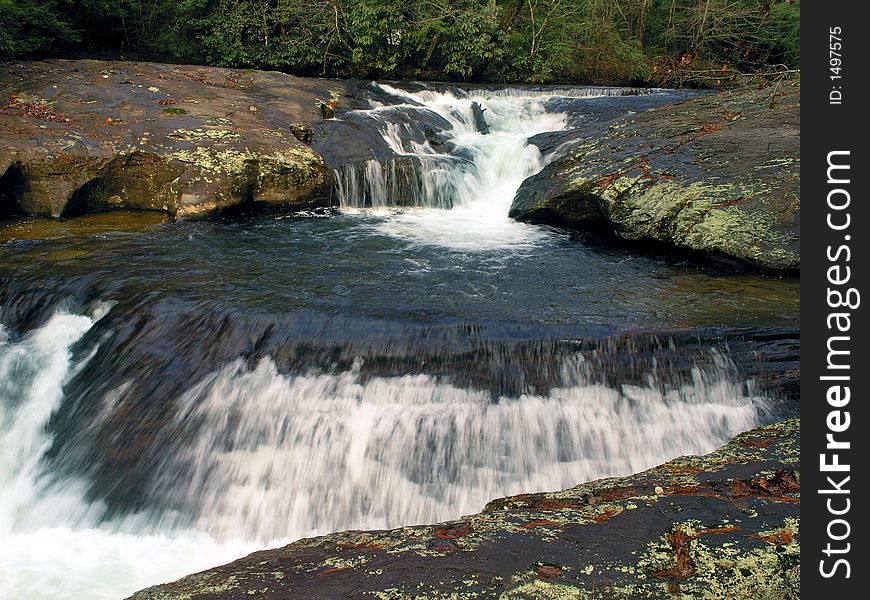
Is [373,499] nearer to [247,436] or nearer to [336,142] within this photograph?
[247,436]

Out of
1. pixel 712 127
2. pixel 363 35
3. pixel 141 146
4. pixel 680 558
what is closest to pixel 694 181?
pixel 712 127

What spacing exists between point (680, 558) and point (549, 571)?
472mm

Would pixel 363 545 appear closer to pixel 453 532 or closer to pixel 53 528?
pixel 453 532

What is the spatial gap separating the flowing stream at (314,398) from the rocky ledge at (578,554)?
1.97m

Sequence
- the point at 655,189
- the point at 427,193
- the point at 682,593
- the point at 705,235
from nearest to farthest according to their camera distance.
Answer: the point at 682,593, the point at 705,235, the point at 655,189, the point at 427,193

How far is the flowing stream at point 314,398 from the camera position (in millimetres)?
4605

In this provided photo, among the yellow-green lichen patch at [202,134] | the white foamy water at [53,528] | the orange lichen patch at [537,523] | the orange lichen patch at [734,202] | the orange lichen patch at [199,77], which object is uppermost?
the orange lichen patch at [199,77]

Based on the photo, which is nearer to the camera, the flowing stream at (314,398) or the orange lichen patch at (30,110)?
the flowing stream at (314,398)

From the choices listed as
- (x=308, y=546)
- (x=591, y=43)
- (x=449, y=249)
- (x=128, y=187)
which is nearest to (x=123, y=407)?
(x=308, y=546)

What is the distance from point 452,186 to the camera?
11.3 meters

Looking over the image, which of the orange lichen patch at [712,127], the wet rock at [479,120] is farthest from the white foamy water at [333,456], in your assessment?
the wet rock at [479,120]

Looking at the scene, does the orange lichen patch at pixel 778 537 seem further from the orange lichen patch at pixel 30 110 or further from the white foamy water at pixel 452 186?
the orange lichen patch at pixel 30 110

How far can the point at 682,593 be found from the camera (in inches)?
77.8

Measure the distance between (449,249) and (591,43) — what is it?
1646 centimetres
